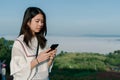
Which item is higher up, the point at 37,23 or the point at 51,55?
the point at 37,23

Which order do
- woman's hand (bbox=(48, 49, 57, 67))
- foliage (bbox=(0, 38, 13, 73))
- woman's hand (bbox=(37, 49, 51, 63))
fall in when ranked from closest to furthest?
woman's hand (bbox=(37, 49, 51, 63))
woman's hand (bbox=(48, 49, 57, 67))
foliage (bbox=(0, 38, 13, 73))

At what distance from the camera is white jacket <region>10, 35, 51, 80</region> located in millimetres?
4258

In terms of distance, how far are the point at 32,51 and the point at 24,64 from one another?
0.48ft

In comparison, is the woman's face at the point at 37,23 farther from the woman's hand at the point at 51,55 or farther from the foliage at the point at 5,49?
the foliage at the point at 5,49

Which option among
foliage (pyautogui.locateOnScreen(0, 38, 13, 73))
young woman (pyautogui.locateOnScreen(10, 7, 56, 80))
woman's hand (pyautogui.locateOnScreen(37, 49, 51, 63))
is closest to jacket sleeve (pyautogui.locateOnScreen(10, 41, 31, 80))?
young woman (pyautogui.locateOnScreen(10, 7, 56, 80))

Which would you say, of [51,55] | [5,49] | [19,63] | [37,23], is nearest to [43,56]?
[51,55]

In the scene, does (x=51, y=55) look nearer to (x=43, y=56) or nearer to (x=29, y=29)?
(x=43, y=56)

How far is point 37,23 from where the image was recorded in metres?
4.36

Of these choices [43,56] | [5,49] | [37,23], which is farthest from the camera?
[5,49]

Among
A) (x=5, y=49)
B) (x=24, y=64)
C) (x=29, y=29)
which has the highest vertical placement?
(x=29, y=29)

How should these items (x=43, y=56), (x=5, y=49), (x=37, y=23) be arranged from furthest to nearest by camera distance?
(x=5, y=49) < (x=37, y=23) < (x=43, y=56)

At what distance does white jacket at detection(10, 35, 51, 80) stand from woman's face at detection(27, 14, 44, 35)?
144mm

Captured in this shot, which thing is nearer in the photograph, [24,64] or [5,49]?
[24,64]

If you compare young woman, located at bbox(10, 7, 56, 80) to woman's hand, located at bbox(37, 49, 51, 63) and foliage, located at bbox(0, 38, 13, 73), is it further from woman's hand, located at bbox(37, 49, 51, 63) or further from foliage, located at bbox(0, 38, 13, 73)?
foliage, located at bbox(0, 38, 13, 73)
